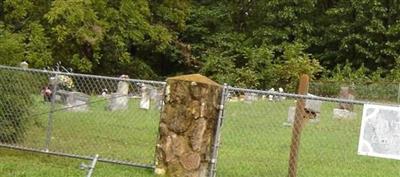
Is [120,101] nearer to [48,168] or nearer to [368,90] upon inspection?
[48,168]

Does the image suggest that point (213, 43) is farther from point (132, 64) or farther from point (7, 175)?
Result: point (7, 175)

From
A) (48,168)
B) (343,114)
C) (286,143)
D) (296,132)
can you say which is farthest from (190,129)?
(343,114)

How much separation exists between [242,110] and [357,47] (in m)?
18.6

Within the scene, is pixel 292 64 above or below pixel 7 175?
above

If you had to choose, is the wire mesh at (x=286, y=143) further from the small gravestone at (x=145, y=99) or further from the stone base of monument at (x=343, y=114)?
the small gravestone at (x=145, y=99)

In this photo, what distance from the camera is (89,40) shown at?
23.8m

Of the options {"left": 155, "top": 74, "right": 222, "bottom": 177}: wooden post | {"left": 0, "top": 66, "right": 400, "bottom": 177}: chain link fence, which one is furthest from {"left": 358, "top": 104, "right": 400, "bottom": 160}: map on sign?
{"left": 155, "top": 74, "right": 222, "bottom": 177}: wooden post

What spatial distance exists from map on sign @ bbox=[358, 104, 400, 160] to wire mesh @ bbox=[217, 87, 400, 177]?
0.84ft

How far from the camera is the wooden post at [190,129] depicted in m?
8.80

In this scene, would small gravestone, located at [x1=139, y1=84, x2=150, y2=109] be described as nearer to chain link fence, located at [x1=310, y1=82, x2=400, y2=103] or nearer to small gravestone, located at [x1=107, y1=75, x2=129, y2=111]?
small gravestone, located at [x1=107, y1=75, x2=129, y2=111]

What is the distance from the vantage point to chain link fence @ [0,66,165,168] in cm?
1022

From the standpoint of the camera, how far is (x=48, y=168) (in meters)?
9.40

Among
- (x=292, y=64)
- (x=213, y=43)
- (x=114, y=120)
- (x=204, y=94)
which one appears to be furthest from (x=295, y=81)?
(x=204, y=94)

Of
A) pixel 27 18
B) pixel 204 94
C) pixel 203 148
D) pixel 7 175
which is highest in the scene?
pixel 27 18
